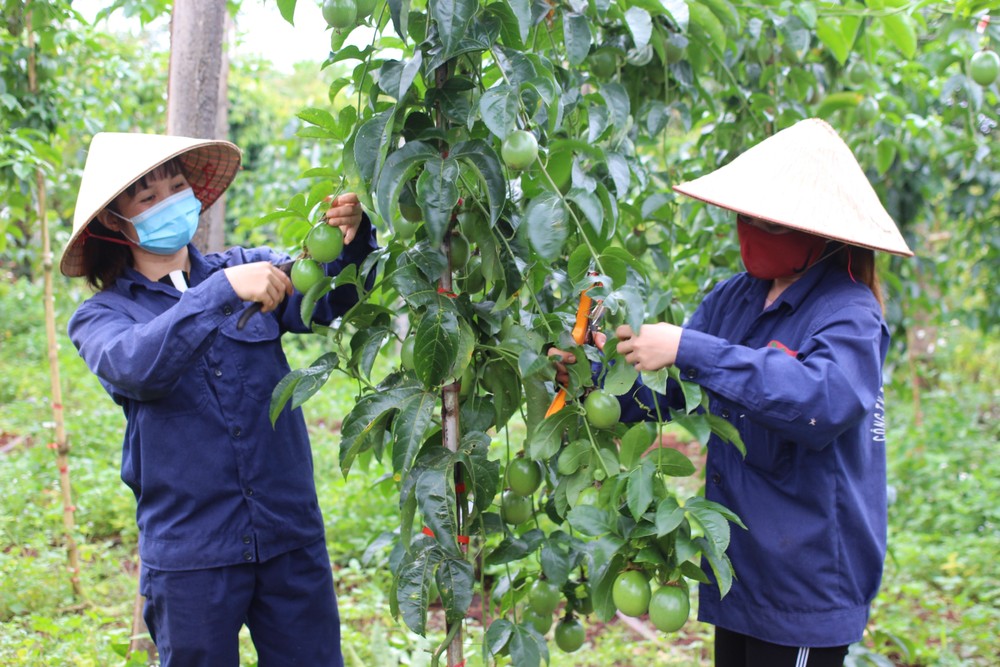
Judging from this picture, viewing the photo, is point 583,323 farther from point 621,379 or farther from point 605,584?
point 605,584

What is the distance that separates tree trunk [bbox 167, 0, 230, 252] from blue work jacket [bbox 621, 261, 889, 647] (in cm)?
143

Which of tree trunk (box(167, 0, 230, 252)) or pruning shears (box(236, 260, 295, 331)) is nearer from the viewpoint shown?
pruning shears (box(236, 260, 295, 331))

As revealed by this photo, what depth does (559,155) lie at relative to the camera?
58.7 inches

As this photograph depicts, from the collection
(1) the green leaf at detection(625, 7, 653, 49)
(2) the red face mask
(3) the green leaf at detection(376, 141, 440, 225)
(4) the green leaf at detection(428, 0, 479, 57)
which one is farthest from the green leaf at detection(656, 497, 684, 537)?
(1) the green leaf at detection(625, 7, 653, 49)

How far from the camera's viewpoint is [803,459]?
1.46 m

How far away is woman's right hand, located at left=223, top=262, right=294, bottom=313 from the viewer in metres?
1.51

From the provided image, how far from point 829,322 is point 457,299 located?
24.2 inches

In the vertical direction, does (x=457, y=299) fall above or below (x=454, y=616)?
above

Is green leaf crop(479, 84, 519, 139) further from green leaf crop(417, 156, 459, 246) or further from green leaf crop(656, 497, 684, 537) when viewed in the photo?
green leaf crop(656, 497, 684, 537)

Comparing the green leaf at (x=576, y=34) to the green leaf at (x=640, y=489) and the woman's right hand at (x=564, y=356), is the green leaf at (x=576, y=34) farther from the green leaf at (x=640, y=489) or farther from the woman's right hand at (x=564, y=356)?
the green leaf at (x=640, y=489)

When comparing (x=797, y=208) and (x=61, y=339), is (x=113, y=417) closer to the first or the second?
(x=61, y=339)

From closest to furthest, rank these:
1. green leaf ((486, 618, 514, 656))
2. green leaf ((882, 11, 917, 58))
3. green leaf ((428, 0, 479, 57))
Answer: green leaf ((428, 0, 479, 57))
green leaf ((486, 618, 514, 656))
green leaf ((882, 11, 917, 58))

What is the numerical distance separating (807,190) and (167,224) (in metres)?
1.19

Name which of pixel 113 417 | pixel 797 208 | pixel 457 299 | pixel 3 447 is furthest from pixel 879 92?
pixel 3 447
